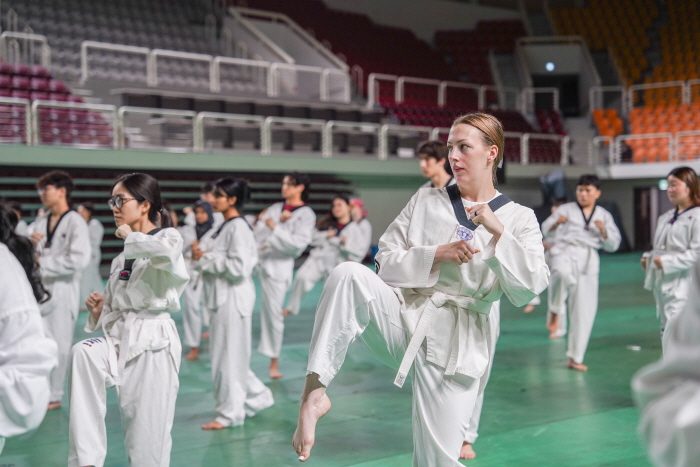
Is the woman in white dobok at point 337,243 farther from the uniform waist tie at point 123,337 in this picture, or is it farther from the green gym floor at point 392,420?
the uniform waist tie at point 123,337

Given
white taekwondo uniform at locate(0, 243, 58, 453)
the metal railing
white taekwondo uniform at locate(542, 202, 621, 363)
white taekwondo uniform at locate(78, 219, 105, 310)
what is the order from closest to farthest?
1. white taekwondo uniform at locate(0, 243, 58, 453)
2. white taekwondo uniform at locate(542, 202, 621, 363)
3. white taekwondo uniform at locate(78, 219, 105, 310)
4. the metal railing

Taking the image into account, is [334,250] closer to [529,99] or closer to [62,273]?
[62,273]

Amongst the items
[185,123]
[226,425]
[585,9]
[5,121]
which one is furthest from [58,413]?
[585,9]

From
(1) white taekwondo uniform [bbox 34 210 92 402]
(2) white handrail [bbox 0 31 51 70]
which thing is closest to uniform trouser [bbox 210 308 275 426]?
(1) white taekwondo uniform [bbox 34 210 92 402]

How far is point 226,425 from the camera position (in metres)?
5.11

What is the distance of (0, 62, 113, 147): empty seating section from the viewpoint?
12258mm

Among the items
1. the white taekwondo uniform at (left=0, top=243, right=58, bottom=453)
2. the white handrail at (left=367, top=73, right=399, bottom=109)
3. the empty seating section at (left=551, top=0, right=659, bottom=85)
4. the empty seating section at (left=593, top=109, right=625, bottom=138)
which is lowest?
the white taekwondo uniform at (left=0, top=243, right=58, bottom=453)

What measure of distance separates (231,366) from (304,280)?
3830 mm

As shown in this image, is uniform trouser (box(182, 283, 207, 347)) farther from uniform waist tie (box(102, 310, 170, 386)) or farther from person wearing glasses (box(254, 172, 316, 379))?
uniform waist tie (box(102, 310, 170, 386))

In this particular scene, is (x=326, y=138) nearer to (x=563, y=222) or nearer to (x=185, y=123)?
(x=185, y=123)

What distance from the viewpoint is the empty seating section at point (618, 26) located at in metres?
23.7

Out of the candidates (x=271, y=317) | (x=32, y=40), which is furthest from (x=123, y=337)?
(x=32, y=40)

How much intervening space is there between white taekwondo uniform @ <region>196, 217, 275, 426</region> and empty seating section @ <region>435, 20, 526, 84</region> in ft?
64.1

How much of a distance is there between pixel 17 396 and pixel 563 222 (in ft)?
21.6
